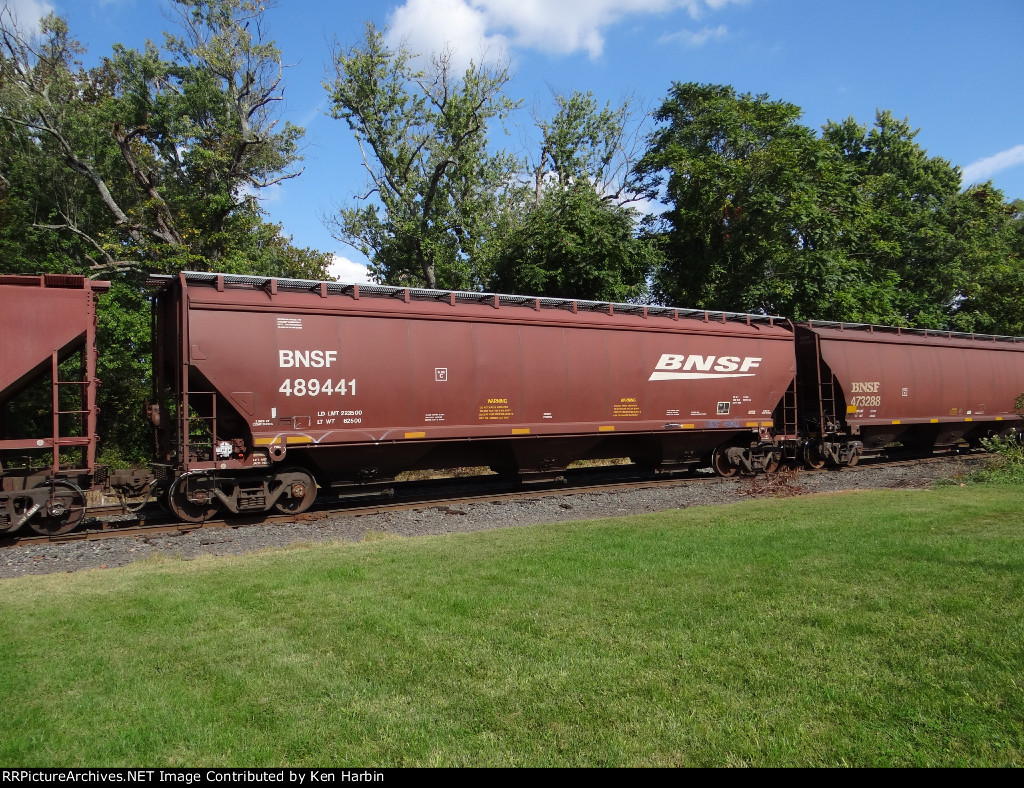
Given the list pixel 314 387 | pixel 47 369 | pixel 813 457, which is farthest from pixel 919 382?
pixel 47 369

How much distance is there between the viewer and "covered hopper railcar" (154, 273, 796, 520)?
11.2 meters

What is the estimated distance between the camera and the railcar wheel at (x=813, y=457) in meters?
18.7

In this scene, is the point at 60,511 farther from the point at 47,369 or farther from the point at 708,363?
the point at 708,363

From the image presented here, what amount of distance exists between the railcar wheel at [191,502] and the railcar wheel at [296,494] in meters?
1.11

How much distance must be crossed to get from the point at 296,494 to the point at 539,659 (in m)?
8.51

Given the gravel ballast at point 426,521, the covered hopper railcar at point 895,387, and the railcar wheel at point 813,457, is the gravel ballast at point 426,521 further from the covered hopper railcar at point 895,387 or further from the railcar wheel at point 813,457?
the covered hopper railcar at point 895,387

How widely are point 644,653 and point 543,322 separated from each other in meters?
10.1

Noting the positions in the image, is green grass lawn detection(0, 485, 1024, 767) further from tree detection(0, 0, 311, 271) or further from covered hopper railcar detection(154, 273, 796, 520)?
tree detection(0, 0, 311, 271)

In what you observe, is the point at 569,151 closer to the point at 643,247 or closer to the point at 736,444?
the point at 643,247

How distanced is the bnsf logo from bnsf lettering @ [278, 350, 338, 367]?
724 cm

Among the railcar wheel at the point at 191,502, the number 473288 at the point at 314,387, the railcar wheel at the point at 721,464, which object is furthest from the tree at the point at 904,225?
the railcar wheel at the point at 191,502

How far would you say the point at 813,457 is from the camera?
18828 mm

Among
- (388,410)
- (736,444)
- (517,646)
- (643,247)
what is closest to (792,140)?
(643,247)

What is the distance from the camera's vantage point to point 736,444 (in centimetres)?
1795
